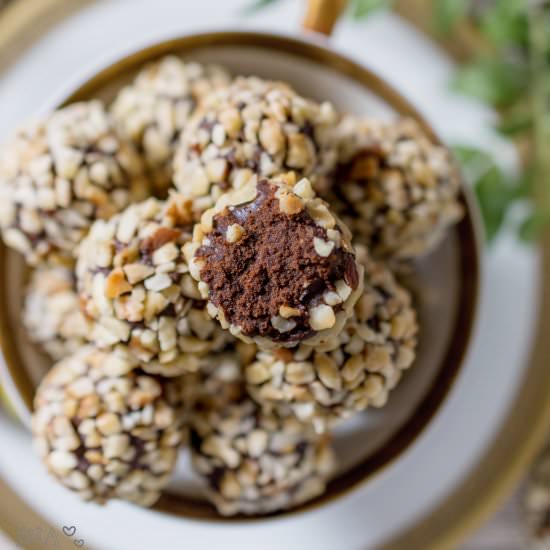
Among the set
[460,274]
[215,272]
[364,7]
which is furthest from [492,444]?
[215,272]

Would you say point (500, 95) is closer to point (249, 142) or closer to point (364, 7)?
point (364, 7)

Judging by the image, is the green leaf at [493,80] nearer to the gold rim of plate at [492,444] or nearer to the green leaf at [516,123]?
the green leaf at [516,123]

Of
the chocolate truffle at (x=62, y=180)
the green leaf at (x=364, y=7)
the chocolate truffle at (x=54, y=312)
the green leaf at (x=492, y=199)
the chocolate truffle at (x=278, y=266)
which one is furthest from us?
the green leaf at (x=492, y=199)

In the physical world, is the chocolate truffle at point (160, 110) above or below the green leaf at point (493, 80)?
below

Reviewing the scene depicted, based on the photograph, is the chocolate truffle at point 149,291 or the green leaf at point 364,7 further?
the green leaf at point 364,7

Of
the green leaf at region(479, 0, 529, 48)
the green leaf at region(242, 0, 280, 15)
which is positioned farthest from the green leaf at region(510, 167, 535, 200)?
the green leaf at region(242, 0, 280, 15)

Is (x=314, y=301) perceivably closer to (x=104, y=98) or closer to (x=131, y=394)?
(x=131, y=394)

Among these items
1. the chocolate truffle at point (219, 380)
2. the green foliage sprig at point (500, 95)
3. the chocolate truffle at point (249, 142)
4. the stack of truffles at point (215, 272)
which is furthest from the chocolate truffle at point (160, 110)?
the green foliage sprig at point (500, 95)
